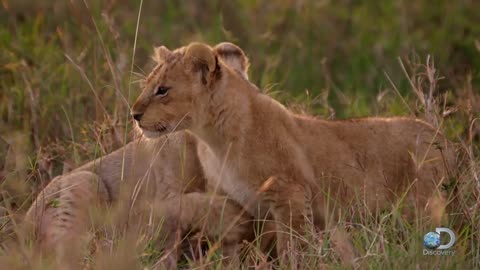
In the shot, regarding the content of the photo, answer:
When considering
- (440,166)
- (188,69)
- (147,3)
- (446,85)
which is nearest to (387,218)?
(440,166)

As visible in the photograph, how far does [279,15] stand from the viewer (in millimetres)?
12016

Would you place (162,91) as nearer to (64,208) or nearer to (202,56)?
(202,56)

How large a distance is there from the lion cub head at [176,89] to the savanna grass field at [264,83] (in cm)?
14

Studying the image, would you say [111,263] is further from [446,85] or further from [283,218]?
[446,85]

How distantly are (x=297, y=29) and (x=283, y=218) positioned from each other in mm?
5805

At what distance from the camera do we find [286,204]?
6.60 metres

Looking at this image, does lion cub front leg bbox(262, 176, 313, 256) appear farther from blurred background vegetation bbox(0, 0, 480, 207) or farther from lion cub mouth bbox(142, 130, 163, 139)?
blurred background vegetation bbox(0, 0, 480, 207)

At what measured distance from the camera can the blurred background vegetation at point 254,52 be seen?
8852mm

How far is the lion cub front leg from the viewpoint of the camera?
6.51 meters

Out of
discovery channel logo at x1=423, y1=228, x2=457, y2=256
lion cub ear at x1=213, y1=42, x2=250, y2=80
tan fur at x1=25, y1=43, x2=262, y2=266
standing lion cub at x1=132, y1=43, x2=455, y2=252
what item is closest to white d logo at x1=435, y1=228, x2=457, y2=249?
discovery channel logo at x1=423, y1=228, x2=457, y2=256

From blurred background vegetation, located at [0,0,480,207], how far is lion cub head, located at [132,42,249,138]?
133cm

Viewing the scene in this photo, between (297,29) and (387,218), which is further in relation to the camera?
(297,29)

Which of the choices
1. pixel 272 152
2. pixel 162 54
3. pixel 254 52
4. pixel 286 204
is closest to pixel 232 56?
pixel 162 54

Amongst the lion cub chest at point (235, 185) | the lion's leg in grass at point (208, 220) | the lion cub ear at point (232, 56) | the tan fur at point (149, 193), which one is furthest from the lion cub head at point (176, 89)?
the lion cub ear at point (232, 56)
